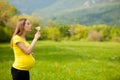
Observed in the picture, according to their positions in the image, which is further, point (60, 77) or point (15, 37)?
point (60, 77)

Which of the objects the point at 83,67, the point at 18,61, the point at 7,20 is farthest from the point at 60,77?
the point at 7,20

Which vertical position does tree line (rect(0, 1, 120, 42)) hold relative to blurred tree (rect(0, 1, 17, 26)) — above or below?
below

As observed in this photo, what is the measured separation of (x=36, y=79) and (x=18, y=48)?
5.26 metres

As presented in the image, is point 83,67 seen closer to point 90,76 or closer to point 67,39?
point 90,76

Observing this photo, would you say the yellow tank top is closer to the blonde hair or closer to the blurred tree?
the blonde hair

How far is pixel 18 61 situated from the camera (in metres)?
9.01

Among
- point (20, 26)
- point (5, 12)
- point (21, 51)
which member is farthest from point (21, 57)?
point (5, 12)

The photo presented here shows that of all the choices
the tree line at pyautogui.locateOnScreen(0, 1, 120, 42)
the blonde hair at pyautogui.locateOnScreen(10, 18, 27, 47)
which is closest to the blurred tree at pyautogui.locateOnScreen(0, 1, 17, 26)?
the tree line at pyautogui.locateOnScreen(0, 1, 120, 42)

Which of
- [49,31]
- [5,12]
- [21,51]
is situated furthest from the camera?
[49,31]

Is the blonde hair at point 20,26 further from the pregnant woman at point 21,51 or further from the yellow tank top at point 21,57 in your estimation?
the yellow tank top at point 21,57

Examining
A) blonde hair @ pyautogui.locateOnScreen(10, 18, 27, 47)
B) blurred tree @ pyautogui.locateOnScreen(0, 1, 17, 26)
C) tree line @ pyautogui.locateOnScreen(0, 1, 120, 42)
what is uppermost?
blonde hair @ pyautogui.locateOnScreen(10, 18, 27, 47)

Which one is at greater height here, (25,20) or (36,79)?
(25,20)

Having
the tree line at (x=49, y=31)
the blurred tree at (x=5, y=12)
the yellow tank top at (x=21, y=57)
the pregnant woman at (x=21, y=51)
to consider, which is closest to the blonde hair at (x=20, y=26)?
the pregnant woman at (x=21, y=51)

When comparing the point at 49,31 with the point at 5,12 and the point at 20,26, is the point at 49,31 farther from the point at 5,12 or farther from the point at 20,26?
the point at 20,26
